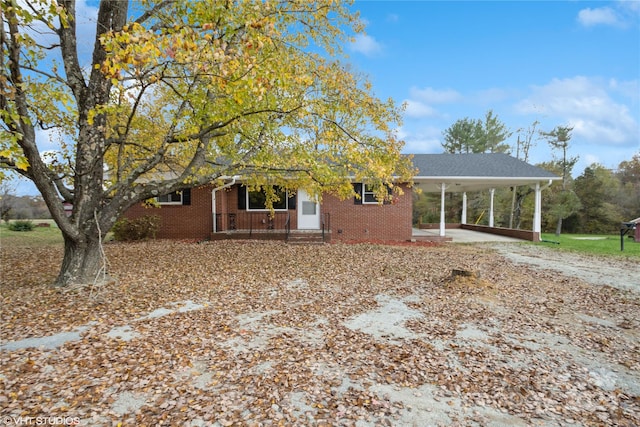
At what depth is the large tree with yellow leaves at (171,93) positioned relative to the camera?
4266mm

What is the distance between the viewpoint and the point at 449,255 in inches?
414

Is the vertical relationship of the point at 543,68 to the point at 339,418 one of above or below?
above

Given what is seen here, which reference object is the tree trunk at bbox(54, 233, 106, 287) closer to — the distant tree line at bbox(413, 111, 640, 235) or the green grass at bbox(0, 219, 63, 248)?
the green grass at bbox(0, 219, 63, 248)

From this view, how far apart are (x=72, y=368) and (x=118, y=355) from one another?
388 millimetres

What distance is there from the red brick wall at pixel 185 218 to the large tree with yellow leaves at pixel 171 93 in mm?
5346

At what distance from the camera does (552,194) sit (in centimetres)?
2220

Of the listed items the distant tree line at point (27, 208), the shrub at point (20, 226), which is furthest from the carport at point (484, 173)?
the distant tree line at point (27, 208)

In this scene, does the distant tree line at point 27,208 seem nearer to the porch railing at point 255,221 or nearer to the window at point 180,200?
the window at point 180,200

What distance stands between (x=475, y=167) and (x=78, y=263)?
1512 cm

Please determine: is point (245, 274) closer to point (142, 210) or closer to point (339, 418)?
point (339, 418)

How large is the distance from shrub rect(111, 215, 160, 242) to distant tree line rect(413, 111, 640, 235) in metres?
19.8

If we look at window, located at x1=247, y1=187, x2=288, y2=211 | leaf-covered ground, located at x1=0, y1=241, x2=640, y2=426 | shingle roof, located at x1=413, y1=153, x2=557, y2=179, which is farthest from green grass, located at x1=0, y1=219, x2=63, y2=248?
shingle roof, located at x1=413, y1=153, x2=557, y2=179

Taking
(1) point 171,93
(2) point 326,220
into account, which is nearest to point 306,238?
(2) point 326,220

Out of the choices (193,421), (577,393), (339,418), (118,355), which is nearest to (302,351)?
(339,418)
